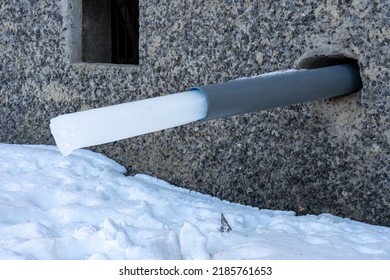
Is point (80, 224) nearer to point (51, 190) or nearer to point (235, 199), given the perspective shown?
point (51, 190)

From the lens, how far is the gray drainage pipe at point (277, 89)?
186 cm

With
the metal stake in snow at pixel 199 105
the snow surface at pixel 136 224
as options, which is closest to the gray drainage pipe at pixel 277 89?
the metal stake in snow at pixel 199 105

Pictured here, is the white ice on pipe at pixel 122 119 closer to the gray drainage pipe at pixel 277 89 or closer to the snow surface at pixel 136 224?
the gray drainage pipe at pixel 277 89

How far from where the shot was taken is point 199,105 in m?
1.80

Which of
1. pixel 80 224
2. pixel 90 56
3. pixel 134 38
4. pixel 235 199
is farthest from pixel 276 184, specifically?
pixel 134 38

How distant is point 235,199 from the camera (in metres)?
2.65

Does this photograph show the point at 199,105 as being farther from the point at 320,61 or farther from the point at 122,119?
the point at 320,61

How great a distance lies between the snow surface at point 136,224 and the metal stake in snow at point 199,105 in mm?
460

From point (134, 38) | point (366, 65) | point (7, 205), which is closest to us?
point (366, 65)

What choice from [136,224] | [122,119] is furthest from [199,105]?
[136,224]

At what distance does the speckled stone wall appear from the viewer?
7.32 ft

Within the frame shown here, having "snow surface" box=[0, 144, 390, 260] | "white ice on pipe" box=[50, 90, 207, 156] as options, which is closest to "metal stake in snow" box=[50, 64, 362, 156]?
"white ice on pipe" box=[50, 90, 207, 156]

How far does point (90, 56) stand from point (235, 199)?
1.45 metres

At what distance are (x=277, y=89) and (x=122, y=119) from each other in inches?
24.3
